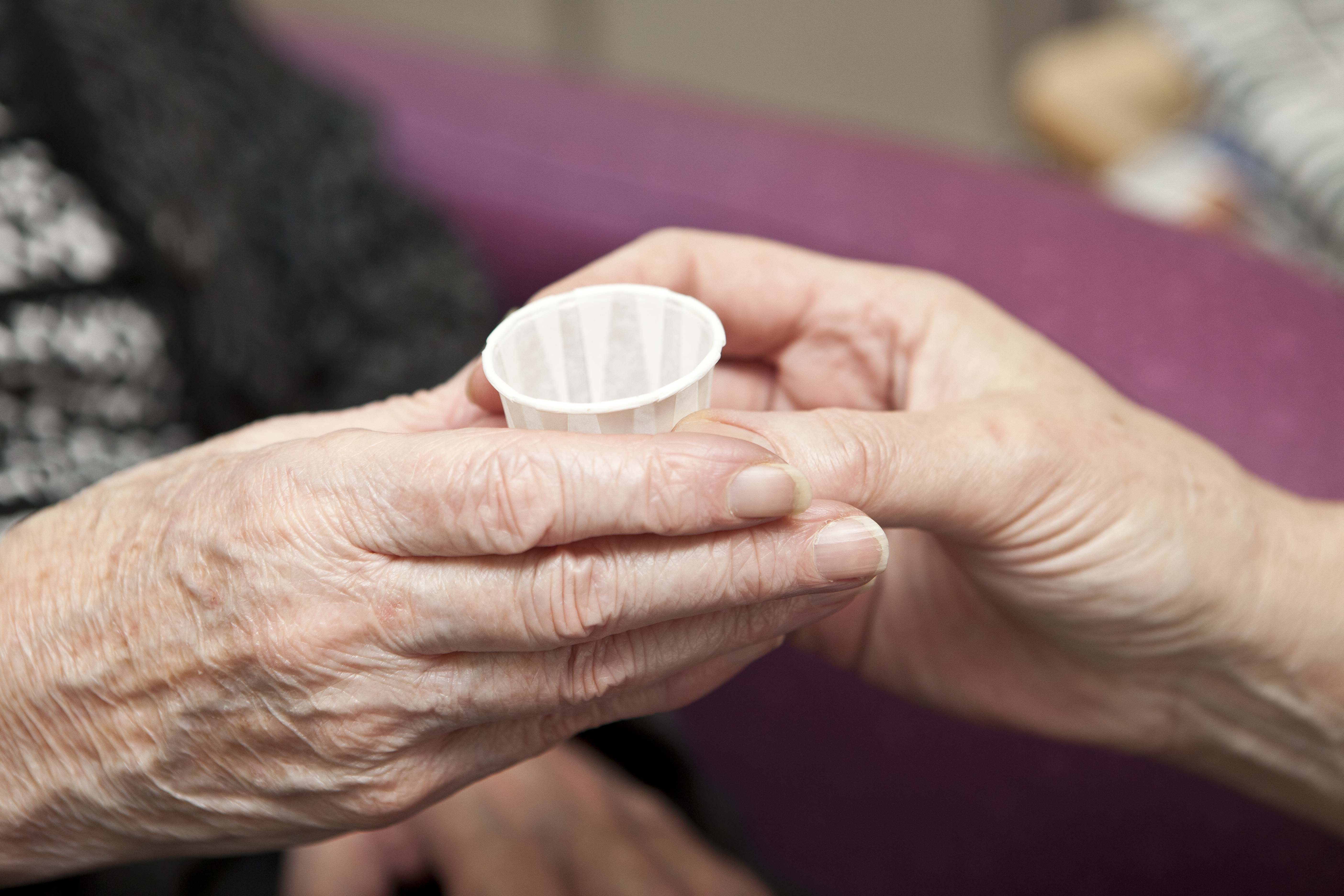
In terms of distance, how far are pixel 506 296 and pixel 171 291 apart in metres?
0.42

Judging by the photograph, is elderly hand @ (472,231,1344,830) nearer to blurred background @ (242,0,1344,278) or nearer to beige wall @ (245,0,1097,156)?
blurred background @ (242,0,1344,278)

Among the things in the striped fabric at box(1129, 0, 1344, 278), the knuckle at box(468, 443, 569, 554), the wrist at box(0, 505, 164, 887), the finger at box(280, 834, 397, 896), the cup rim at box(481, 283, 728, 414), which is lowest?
the finger at box(280, 834, 397, 896)

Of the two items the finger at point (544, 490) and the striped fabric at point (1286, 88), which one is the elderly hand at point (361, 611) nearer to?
the finger at point (544, 490)

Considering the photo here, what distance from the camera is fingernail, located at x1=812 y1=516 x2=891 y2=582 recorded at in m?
0.53

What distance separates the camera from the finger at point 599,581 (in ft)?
1.69

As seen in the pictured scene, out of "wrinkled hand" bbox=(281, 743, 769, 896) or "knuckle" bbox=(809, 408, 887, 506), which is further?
"wrinkled hand" bbox=(281, 743, 769, 896)

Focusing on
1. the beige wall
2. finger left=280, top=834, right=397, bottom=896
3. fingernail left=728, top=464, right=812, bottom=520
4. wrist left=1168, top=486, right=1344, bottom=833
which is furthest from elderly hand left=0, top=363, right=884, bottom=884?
the beige wall

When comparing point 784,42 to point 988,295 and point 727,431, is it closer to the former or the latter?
point 988,295

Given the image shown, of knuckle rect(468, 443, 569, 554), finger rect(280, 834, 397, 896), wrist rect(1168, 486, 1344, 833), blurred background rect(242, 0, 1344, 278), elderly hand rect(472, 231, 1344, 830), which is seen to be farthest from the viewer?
blurred background rect(242, 0, 1344, 278)

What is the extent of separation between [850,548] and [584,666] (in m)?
0.17

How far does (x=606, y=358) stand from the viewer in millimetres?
688

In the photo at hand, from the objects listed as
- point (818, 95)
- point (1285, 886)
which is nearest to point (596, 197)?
point (1285, 886)

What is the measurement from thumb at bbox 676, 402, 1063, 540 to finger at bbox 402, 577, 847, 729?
0.25ft

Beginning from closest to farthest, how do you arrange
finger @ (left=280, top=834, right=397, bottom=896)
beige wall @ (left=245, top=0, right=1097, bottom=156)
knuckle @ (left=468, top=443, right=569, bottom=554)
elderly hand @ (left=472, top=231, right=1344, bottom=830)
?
knuckle @ (left=468, top=443, right=569, bottom=554) < elderly hand @ (left=472, top=231, right=1344, bottom=830) < finger @ (left=280, top=834, right=397, bottom=896) < beige wall @ (left=245, top=0, right=1097, bottom=156)
